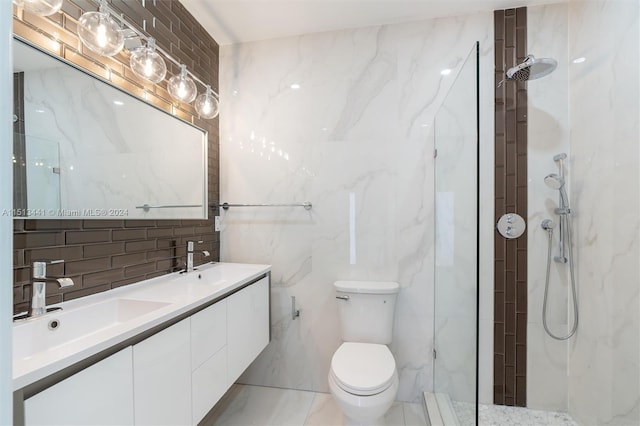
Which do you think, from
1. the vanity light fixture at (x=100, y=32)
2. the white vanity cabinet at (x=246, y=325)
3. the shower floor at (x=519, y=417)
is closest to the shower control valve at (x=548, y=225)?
the shower floor at (x=519, y=417)

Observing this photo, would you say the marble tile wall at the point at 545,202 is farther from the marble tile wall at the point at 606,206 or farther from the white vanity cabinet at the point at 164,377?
the white vanity cabinet at the point at 164,377

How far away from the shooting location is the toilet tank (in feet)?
6.01

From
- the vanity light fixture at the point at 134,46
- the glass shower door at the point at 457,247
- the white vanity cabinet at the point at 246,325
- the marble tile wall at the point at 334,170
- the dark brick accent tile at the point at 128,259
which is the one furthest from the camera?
the marble tile wall at the point at 334,170

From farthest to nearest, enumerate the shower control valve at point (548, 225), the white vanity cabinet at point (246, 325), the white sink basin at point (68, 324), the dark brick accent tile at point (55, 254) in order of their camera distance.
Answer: the shower control valve at point (548, 225), the white vanity cabinet at point (246, 325), the dark brick accent tile at point (55, 254), the white sink basin at point (68, 324)

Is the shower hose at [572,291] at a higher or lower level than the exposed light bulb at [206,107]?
lower

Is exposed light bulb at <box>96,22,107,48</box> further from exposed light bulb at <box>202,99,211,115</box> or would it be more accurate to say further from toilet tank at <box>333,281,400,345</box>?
toilet tank at <box>333,281,400,345</box>

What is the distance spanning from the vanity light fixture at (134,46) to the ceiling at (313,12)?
0.52 meters

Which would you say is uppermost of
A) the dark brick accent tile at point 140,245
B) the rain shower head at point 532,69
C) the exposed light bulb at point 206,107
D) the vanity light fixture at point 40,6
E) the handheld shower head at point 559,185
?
the rain shower head at point 532,69

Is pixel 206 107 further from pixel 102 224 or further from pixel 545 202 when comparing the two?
pixel 545 202

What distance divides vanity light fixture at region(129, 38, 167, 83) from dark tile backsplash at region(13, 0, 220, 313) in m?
0.09

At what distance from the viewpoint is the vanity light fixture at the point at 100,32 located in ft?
3.67

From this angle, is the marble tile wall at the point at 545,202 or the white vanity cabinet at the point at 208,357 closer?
the white vanity cabinet at the point at 208,357

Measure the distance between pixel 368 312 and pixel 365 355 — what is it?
A: 0.87 feet

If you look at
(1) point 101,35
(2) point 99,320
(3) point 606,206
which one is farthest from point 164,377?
(3) point 606,206
